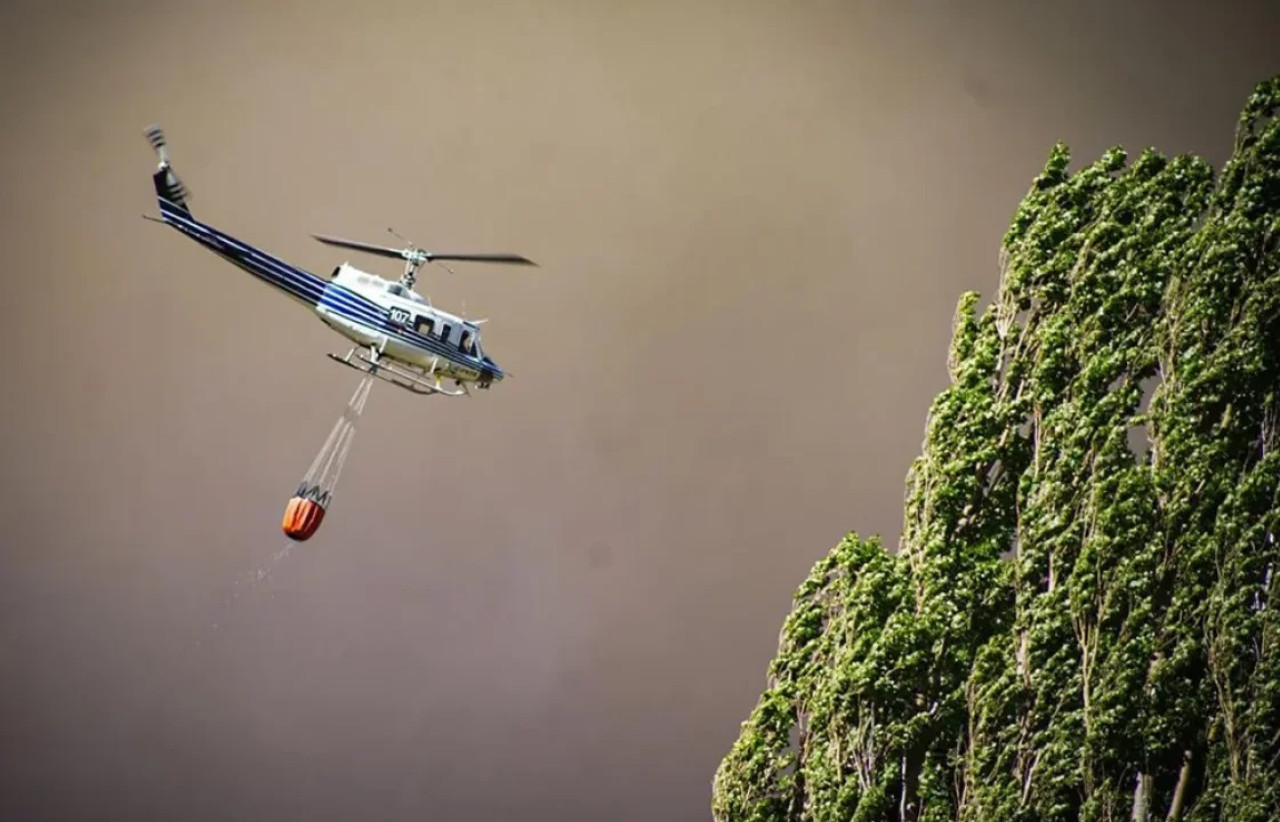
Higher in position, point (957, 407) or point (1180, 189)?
point (1180, 189)

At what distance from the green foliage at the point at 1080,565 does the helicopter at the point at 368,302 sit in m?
3.33

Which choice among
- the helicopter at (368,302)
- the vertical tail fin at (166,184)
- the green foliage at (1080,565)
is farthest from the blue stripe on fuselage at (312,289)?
the green foliage at (1080,565)

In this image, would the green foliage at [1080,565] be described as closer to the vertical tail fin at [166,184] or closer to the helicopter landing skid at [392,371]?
the helicopter landing skid at [392,371]

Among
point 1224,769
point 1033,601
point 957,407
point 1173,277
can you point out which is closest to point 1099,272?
point 1173,277

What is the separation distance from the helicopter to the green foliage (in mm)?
3333

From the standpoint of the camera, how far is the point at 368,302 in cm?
1207

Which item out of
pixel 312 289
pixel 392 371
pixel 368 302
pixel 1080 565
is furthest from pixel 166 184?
pixel 1080 565

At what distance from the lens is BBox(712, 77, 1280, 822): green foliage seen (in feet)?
34.3

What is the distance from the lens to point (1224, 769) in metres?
10.0

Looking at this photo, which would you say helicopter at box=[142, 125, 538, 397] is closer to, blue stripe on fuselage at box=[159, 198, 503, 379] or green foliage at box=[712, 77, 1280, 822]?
blue stripe on fuselage at box=[159, 198, 503, 379]

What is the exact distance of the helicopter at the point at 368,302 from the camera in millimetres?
11805

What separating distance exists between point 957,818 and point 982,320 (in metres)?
3.73

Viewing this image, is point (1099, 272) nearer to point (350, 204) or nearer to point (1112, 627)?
point (1112, 627)

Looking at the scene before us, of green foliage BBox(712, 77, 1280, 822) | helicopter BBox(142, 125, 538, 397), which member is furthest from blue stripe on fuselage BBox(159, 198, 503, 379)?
green foliage BBox(712, 77, 1280, 822)
